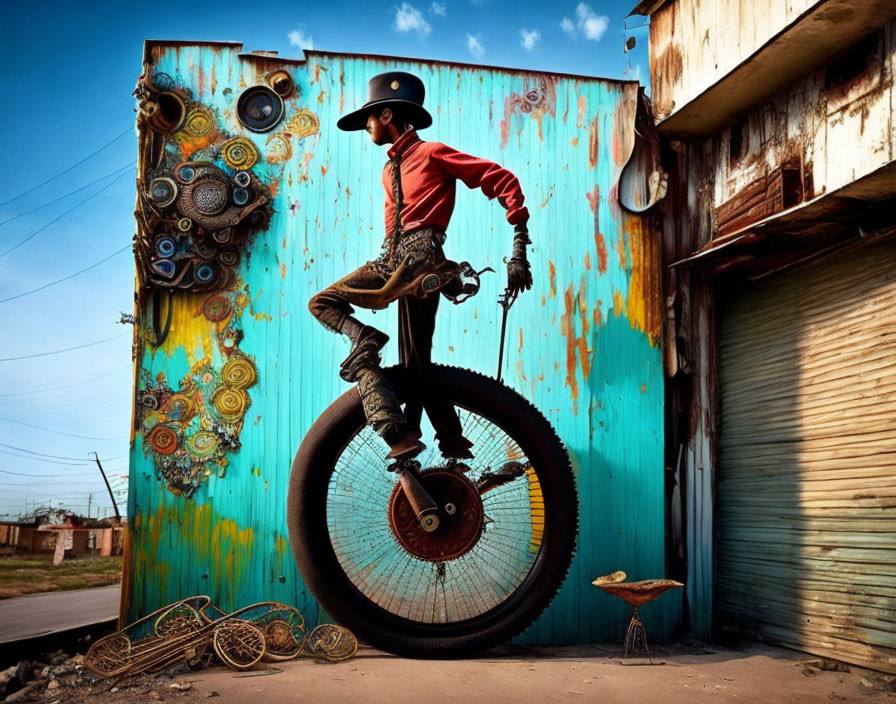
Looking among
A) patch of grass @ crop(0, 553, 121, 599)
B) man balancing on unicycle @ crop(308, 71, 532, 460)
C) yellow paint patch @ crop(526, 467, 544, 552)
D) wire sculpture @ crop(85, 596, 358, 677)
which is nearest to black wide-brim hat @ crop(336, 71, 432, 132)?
man balancing on unicycle @ crop(308, 71, 532, 460)

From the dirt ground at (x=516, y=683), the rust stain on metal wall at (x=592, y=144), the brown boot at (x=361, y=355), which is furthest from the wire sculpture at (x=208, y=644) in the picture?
the rust stain on metal wall at (x=592, y=144)

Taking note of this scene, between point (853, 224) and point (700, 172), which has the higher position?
point (700, 172)

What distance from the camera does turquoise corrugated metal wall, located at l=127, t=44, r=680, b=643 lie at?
13.1 ft

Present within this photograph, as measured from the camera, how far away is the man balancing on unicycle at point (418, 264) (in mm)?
3607

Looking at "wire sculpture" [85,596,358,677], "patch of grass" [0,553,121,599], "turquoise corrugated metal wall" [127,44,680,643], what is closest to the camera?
"wire sculpture" [85,596,358,677]

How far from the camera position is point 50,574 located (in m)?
10.2

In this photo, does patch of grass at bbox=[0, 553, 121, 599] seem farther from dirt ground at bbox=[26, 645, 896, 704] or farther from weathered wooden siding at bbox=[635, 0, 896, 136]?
weathered wooden siding at bbox=[635, 0, 896, 136]

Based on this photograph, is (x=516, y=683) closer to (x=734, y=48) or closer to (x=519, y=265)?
(x=519, y=265)

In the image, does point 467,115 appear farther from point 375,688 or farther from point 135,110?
point 375,688

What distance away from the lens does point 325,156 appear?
4.37m

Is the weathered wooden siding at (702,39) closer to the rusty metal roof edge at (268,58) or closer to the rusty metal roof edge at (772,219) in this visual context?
the rusty metal roof edge at (772,219)

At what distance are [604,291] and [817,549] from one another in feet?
5.89

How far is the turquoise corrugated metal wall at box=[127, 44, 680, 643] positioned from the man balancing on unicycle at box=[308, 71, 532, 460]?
0.62m

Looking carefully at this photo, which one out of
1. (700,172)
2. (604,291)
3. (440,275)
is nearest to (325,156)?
(440,275)
